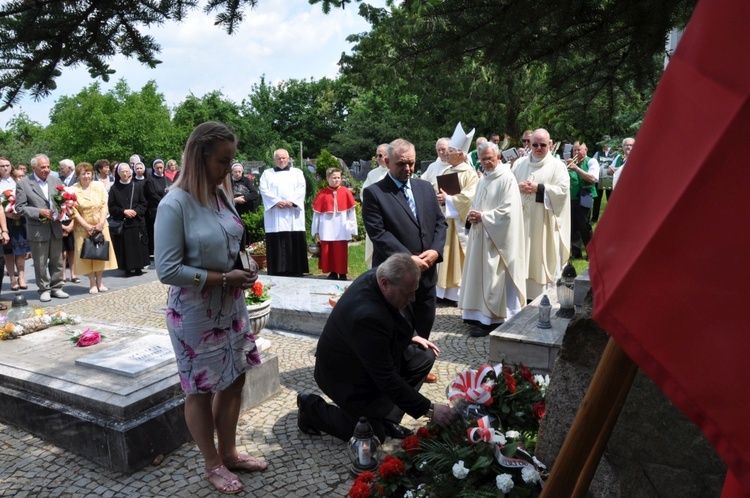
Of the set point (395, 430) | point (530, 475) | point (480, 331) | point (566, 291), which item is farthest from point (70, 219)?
point (530, 475)

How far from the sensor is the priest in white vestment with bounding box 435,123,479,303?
7352mm

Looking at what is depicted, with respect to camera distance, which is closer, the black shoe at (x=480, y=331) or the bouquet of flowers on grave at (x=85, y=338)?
the bouquet of flowers on grave at (x=85, y=338)

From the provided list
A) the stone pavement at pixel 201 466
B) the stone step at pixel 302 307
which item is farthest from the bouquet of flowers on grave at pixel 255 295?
the stone pavement at pixel 201 466

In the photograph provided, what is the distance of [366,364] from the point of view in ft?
10.7

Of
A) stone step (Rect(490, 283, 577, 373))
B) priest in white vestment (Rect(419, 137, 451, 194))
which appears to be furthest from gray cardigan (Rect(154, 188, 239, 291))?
priest in white vestment (Rect(419, 137, 451, 194))

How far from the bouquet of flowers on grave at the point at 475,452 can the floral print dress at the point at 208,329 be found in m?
0.95

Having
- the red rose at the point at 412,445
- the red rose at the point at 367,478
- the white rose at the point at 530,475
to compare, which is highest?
the white rose at the point at 530,475

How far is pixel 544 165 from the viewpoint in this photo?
778 cm

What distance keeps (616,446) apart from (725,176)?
2.00m

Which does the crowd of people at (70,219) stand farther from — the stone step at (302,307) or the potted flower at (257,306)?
the potted flower at (257,306)

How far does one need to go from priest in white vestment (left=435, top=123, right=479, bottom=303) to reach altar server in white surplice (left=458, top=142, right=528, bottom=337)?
89 centimetres

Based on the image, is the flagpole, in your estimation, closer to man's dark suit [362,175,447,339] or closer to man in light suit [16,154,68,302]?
man's dark suit [362,175,447,339]

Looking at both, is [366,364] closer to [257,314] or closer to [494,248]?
[257,314]

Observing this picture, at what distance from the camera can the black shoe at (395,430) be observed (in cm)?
388
